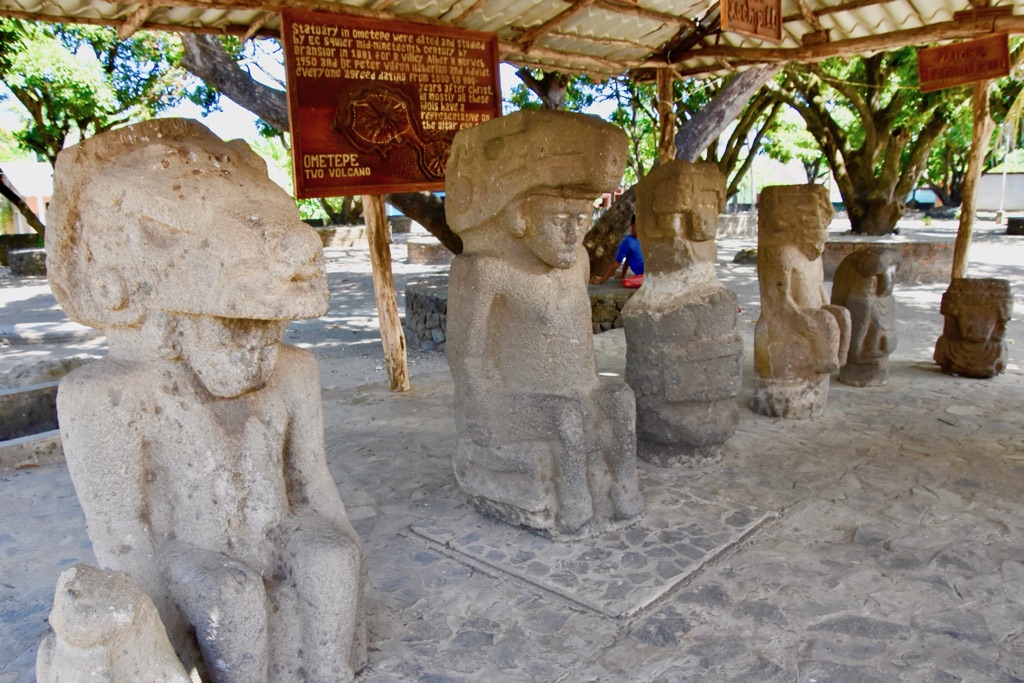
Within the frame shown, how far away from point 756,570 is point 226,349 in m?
2.39

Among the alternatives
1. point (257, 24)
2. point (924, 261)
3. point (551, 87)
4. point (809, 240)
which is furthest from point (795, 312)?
point (924, 261)

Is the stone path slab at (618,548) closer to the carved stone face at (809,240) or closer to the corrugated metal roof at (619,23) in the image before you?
the carved stone face at (809,240)

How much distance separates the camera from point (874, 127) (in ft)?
43.1

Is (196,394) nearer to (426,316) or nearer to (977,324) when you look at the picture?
(426,316)

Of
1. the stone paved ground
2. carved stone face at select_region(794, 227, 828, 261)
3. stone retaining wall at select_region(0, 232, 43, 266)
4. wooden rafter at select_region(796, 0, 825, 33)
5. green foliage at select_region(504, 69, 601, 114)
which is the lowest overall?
the stone paved ground

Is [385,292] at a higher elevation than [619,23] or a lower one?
lower

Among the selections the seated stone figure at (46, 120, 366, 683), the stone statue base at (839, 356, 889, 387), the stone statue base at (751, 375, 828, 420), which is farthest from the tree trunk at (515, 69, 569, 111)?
the seated stone figure at (46, 120, 366, 683)

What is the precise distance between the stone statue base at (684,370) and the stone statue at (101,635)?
3.06m

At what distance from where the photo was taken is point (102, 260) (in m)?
2.22

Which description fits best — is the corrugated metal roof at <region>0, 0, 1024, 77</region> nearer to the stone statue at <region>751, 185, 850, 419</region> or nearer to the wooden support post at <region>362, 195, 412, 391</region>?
the wooden support post at <region>362, 195, 412, 391</region>

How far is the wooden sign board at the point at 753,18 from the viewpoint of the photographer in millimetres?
4902

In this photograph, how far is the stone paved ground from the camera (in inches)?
110

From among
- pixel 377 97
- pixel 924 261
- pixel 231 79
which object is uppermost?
pixel 231 79

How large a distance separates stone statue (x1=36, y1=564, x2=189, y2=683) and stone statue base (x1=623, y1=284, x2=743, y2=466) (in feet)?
10.0
